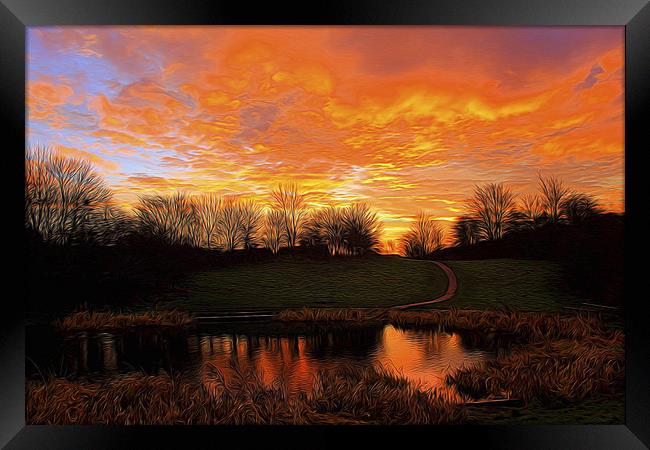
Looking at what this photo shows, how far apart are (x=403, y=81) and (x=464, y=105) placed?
18.7 inches

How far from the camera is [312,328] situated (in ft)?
10.3

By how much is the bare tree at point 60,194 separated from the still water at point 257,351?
76 cm

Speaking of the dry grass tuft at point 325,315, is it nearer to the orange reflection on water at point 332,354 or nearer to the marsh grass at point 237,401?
the orange reflection on water at point 332,354

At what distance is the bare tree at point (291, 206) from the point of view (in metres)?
3.14

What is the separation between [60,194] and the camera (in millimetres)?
3137

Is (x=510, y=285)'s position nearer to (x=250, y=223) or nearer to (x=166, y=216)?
(x=250, y=223)

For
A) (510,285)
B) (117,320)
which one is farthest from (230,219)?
(510,285)

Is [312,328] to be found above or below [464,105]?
below

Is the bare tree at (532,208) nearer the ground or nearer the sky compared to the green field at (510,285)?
nearer the sky

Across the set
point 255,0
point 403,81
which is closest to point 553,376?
point 403,81

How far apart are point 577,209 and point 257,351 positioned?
2.49 meters

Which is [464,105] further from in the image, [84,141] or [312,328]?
[84,141]

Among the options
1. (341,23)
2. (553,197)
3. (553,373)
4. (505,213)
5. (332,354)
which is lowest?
(553,373)

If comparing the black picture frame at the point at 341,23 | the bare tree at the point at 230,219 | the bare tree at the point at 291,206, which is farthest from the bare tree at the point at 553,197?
the bare tree at the point at 230,219
